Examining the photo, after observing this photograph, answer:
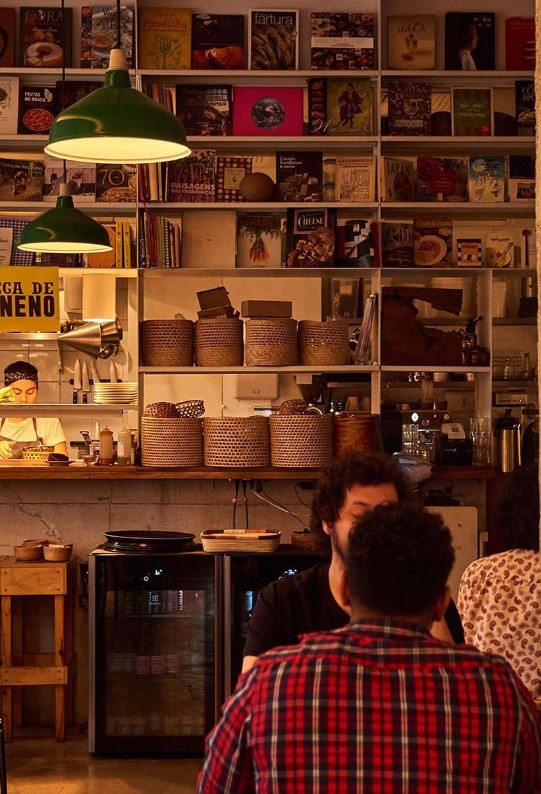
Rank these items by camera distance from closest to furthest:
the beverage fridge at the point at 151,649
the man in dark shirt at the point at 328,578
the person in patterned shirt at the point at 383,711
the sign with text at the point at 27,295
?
1. the person in patterned shirt at the point at 383,711
2. the man in dark shirt at the point at 328,578
3. the beverage fridge at the point at 151,649
4. the sign with text at the point at 27,295

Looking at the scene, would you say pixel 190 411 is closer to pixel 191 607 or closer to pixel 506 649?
pixel 191 607

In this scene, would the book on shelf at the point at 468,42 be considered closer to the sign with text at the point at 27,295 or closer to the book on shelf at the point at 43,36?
the book on shelf at the point at 43,36

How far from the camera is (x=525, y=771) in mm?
1717

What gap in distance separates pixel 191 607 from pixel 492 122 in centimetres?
313

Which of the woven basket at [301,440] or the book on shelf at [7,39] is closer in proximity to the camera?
the woven basket at [301,440]

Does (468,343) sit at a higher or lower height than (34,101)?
lower

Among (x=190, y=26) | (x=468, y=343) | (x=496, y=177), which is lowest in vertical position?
(x=468, y=343)

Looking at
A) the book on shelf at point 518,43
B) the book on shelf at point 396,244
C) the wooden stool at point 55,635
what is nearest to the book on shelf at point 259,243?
the book on shelf at point 396,244

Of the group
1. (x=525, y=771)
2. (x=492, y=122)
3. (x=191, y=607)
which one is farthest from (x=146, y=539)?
(x=525, y=771)

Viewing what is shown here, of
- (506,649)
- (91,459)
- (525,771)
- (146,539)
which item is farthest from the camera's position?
(91,459)

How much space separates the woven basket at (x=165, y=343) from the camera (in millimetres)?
5805

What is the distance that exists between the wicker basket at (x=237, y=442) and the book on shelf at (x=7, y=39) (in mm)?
2342

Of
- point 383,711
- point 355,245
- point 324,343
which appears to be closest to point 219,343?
point 324,343

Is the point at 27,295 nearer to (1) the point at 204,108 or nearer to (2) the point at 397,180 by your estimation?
(1) the point at 204,108
